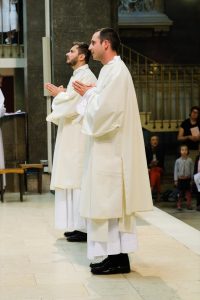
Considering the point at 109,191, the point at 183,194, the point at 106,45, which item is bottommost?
the point at 183,194

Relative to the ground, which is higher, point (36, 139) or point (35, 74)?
point (35, 74)

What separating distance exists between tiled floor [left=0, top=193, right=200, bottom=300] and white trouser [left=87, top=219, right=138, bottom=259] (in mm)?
192

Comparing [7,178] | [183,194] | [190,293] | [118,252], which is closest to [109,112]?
[118,252]

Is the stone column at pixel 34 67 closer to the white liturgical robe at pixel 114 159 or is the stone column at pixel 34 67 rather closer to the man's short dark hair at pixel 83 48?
the man's short dark hair at pixel 83 48

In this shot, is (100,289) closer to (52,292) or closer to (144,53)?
(52,292)

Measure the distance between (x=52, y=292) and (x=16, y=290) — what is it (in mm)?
250

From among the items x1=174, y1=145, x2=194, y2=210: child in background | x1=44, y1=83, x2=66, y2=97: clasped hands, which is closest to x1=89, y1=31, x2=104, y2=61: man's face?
x1=44, y1=83, x2=66, y2=97: clasped hands

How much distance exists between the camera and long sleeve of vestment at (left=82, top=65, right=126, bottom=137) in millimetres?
4938

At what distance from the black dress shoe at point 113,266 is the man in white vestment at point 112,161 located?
0.03 meters

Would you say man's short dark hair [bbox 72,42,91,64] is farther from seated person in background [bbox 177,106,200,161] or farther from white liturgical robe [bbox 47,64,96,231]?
seated person in background [bbox 177,106,200,161]

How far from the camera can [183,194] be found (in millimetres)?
12539

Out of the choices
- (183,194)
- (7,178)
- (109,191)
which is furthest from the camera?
(183,194)

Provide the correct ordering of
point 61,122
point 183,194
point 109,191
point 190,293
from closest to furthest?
point 190,293
point 109,191
point 61,122
point 183,194

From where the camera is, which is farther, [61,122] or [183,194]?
[183,194]
